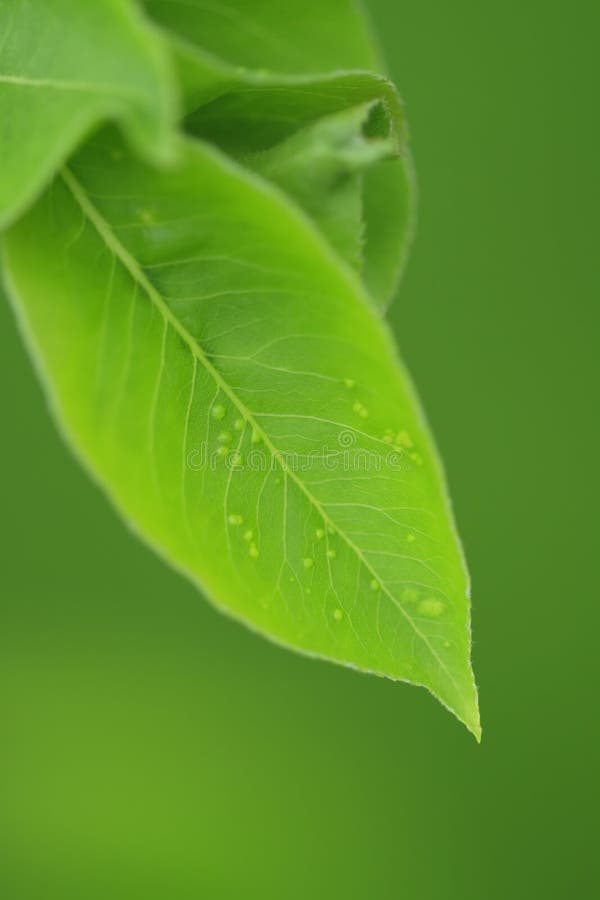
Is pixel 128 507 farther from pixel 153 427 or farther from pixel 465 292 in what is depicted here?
pixel 465 292

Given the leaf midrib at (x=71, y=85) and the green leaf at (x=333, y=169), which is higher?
the leaf midrib at (x=71, y=85)

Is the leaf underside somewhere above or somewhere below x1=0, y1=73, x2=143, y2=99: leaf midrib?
below

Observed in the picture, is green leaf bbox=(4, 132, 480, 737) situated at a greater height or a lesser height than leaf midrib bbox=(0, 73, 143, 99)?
lesser

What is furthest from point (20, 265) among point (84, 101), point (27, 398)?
point (27, 398)

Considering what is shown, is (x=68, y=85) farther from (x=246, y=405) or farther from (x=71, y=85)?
(x=246, y=405)

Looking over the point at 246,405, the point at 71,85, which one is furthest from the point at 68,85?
the point at 246,405
